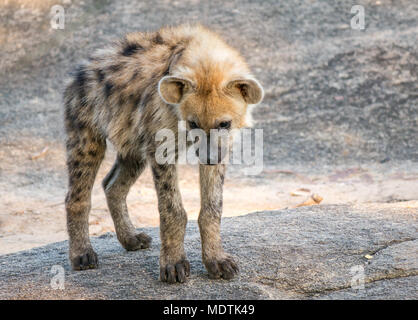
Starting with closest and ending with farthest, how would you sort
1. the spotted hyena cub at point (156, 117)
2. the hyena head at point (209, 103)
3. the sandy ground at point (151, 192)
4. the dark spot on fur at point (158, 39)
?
1. the hyena head at point (209, 103)
2. the spotted hyena cub at point (156, 117)
3. the dark spot on fur at point (158, 39)
4. the sandy ground at point (151, 192)

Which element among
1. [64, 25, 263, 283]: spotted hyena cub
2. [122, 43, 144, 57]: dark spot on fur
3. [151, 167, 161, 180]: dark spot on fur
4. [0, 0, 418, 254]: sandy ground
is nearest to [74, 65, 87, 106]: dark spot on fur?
[64, 25, 263, 283]: spotted hyena cub

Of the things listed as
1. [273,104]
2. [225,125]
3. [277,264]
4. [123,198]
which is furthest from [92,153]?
[273,104]

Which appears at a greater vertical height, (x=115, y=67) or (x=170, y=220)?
(x=115, y=67)

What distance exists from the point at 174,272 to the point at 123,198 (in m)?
0.94

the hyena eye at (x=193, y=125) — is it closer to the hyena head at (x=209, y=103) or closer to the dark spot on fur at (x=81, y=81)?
the hyena head at (x=209, y=103)

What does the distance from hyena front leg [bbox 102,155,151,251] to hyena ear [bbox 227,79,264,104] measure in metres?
0.86

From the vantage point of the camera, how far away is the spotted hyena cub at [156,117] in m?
3.12

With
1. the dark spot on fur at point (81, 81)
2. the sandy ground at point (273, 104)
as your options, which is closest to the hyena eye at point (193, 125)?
the dark spot on fur at point (81, 81)

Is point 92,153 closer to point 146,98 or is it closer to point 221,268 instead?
point 146,98

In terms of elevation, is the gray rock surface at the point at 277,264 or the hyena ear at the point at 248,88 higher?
the hyena ear at the point at 248,88

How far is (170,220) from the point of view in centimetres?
319

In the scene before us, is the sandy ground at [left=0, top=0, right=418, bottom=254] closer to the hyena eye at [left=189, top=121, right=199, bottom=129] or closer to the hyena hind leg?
the hyena hind leg

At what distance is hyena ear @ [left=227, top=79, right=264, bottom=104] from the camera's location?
314 centimetres

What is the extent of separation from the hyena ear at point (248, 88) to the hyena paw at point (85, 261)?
1291 mm
